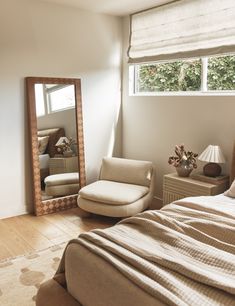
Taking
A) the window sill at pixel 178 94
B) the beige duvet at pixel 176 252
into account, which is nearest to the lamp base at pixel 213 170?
the window sill at pixel 178 94

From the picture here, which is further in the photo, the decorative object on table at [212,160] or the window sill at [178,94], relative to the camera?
the window sill at [178,94]

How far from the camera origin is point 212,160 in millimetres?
3143

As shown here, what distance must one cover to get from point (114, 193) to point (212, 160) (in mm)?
1087

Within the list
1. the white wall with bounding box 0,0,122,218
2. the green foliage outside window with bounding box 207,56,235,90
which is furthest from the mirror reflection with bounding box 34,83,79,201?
the green foliage outside window with bounding box 207,56,235,90

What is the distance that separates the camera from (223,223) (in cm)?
193

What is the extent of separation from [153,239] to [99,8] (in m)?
3.03

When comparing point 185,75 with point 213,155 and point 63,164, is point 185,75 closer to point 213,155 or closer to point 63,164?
point 213,155

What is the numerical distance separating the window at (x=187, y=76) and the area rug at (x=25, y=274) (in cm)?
223

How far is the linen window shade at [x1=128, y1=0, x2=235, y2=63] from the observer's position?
313cm

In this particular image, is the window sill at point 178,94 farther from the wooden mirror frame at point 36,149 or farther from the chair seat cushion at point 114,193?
the chair seat cushion at point 114,193

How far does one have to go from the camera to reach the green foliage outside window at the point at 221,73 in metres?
3.27

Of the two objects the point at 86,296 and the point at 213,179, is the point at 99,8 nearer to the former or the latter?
the point at 213,179

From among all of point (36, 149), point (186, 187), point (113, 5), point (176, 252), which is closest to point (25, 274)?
point (176, 252)

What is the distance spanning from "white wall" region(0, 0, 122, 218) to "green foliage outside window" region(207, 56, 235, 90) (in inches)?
54.8
